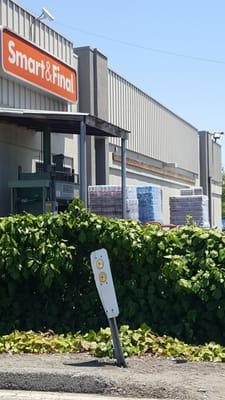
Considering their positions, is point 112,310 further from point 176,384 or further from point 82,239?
point 82,239

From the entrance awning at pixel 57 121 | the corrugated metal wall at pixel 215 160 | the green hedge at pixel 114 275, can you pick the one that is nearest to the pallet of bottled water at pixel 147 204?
the entrance awning at pixel 57 121

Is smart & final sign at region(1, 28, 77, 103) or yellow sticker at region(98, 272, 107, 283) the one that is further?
Answer: smart & final sign at region(1, 28, 77, 103)

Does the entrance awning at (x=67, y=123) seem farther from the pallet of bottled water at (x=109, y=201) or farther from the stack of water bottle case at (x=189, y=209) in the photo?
the stack of water bottle case at (x=189, y=209)

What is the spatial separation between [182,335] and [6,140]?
1115cm

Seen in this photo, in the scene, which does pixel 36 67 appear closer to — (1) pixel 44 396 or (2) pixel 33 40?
(2) pixel 33 40

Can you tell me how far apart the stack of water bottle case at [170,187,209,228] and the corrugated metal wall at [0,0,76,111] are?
9.45 m

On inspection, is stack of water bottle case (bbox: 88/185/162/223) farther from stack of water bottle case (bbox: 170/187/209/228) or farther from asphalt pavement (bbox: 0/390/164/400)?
asphalt pavement (bbox: 0/390/164/400)

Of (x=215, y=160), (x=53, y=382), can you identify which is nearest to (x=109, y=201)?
(x=53, y=382)

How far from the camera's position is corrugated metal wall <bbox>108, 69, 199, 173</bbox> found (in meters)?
Result: 28.2

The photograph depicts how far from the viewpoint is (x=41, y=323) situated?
9.16 m

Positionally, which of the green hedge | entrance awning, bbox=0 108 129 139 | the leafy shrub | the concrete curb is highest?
entrance awning, bbox=0 108 129 139

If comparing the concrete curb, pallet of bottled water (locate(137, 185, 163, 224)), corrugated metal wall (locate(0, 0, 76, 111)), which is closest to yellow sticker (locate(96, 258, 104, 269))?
the concrete curb

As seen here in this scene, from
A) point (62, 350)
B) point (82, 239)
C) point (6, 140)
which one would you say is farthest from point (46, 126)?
point (62, 350)

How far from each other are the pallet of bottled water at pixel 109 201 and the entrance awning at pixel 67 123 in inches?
43.8
